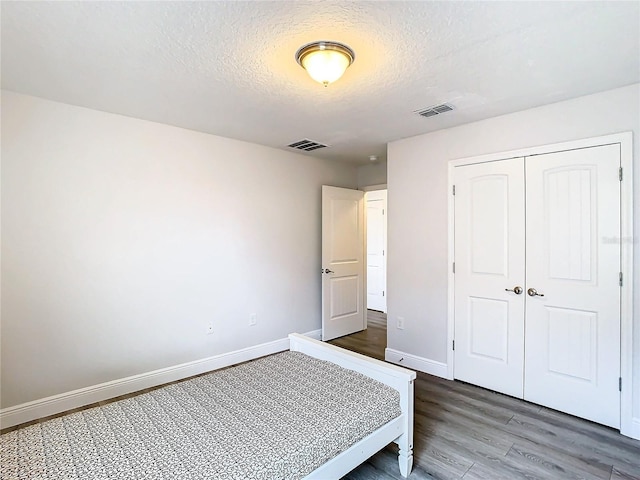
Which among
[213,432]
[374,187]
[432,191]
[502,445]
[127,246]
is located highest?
[374,187]

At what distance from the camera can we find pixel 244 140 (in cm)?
374

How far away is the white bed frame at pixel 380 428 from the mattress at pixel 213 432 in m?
0.05

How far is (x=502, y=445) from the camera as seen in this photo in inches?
87.6

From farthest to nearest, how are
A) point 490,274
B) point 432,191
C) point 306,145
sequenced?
point 306,145, point 432,191, point 490,274

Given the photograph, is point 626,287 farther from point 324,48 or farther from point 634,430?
A: point 324,48

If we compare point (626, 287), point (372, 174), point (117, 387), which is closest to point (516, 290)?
point (626, 287)

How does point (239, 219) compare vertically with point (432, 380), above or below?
above

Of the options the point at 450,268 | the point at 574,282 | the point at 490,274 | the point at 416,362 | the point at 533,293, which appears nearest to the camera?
the point at 574,282

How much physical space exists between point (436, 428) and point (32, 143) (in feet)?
12.1

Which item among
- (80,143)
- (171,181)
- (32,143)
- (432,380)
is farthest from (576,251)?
(32,143)

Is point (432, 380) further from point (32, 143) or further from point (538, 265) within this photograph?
point (32, 143)

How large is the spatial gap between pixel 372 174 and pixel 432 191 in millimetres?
1685

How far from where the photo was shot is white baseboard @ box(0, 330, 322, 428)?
2.49 metres

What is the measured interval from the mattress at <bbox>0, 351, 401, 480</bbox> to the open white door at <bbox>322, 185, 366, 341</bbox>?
247 cm
